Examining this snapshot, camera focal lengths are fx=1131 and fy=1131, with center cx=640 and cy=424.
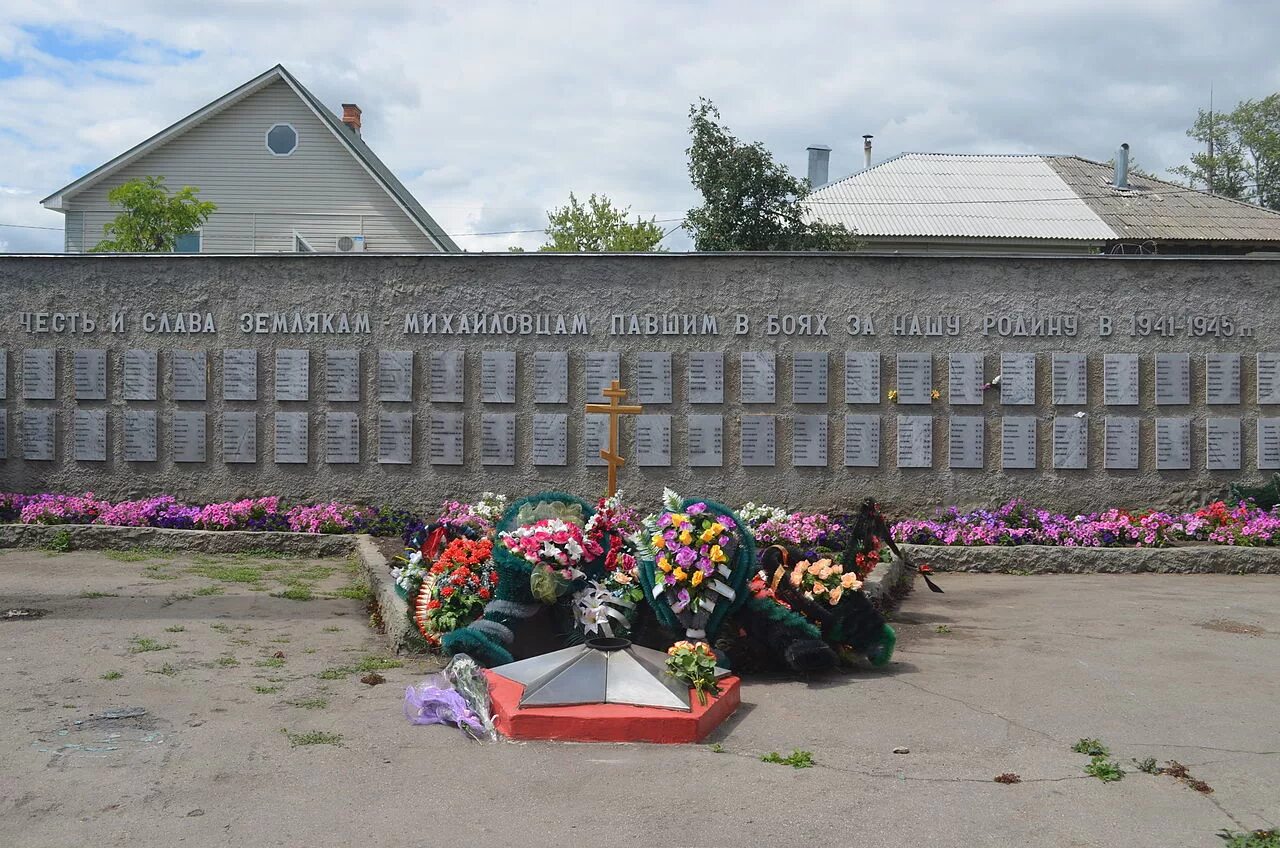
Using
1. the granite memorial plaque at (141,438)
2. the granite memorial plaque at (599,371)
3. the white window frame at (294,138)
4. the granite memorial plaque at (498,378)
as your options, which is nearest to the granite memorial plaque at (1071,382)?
the granite memorial plaque at (599,371)

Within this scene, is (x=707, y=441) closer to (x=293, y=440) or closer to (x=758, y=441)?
(x=758, y=441)

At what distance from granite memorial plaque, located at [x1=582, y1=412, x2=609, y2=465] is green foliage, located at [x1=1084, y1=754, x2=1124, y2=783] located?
7423 millimetres

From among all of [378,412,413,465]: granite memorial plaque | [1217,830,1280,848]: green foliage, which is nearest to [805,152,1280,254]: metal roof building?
[378,412,413,465]: granite memorial plaque

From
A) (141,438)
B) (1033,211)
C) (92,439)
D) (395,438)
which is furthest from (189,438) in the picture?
(1033,211)

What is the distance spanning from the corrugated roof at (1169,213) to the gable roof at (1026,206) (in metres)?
0.02

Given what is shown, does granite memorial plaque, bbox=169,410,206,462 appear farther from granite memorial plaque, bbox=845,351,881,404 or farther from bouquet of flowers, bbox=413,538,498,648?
granite memorial plaque, bbox=845,351,881,404

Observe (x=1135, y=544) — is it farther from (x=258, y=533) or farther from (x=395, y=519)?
(x=258, y=533)

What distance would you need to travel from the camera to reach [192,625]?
780 cm

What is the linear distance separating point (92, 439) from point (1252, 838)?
38.4 ft

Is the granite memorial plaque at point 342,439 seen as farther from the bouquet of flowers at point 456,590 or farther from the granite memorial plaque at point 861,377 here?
the bouquet of flowers at point 456,590

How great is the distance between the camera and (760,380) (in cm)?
1193

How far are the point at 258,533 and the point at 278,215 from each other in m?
14.6

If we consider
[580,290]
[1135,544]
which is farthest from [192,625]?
[1135,544]

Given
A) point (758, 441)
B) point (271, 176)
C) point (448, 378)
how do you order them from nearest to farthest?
point (758, 441) < point (448, 378) < point (271, 176)
